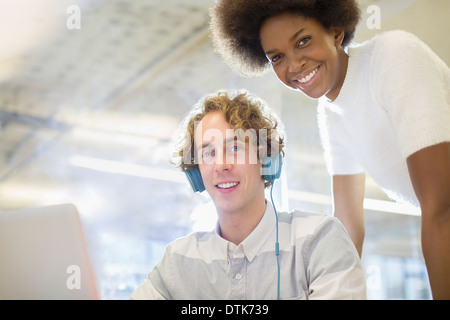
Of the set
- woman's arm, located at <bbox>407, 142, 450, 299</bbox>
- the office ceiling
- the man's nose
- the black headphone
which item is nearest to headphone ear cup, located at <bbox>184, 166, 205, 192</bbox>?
the black headphone

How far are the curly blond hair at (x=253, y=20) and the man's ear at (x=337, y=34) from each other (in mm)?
15

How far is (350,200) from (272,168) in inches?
18.2

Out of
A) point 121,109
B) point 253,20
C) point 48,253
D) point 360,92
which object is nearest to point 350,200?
point 360,92

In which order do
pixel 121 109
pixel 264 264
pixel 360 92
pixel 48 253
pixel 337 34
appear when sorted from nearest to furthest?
pixel 48 253 < pixel 264 264 < pixel 360 92 < pixel 337 34 < pixel 121 109

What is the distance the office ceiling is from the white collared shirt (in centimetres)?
244

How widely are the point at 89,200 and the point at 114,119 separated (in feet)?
2.62

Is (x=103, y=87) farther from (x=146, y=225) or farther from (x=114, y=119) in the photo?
(x=146, y=225)

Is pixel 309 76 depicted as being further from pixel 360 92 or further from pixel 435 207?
pixel 435 207

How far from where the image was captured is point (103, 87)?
4035 millimetres

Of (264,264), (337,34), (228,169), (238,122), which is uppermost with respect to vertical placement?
(337,34)

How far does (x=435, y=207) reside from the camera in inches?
39.2

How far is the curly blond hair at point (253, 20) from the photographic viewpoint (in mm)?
1353

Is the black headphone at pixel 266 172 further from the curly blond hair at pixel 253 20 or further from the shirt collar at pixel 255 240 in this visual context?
the curly blond hair at pixel 253 20
